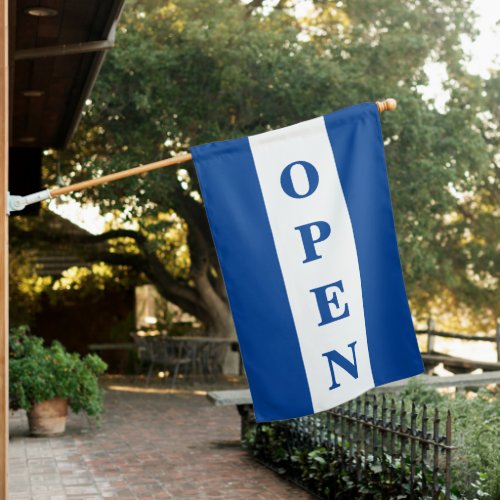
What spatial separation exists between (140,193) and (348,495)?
29.1ft

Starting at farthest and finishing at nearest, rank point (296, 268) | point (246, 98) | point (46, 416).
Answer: point (246, 98) → point (46, 416) → point (296, 268)

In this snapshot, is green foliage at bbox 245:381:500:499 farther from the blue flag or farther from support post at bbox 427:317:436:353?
support post at bbox 427:317:436:353

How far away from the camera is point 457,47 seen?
19.4 metres

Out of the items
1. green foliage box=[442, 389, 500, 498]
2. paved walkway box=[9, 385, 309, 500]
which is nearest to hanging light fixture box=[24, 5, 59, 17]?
paved walkway box=[9, 385, 309, 500]

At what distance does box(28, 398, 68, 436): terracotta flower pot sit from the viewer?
11.0m

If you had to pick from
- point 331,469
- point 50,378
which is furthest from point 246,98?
point 331,469

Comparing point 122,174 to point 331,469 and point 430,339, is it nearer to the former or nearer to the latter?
point 331,469

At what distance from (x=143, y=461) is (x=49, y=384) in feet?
5.79

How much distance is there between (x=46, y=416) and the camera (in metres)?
11.0

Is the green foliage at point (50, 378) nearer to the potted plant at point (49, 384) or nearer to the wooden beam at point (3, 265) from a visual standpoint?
the potted plant at point (49, 384)

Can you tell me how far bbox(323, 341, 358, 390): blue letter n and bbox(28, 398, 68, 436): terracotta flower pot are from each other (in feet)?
23.1

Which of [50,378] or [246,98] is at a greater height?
[246,98]

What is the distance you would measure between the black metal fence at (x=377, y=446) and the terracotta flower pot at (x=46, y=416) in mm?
2976

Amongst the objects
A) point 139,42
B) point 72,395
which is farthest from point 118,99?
point 72,395
